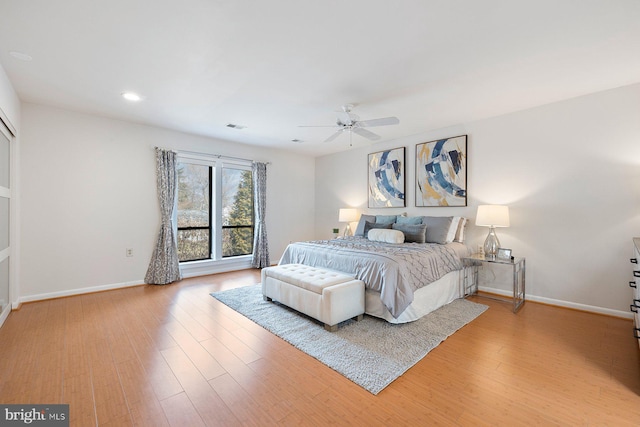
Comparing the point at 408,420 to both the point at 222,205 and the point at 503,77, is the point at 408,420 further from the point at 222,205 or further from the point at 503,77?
the point at 222,205

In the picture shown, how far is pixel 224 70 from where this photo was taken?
109 inches

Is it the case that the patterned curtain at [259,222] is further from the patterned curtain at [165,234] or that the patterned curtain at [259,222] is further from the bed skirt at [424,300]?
the bed skirt at [424,300]

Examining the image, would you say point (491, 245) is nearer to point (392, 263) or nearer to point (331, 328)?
point (392, 263)

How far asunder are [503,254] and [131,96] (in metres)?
5.18

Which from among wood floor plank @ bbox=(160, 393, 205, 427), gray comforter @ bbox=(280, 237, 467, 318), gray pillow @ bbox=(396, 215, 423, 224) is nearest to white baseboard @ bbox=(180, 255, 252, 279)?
gray comforter @ bbox=(280, 237, 467, 318)

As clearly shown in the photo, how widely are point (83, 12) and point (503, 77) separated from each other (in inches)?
145

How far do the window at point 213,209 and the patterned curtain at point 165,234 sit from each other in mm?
311

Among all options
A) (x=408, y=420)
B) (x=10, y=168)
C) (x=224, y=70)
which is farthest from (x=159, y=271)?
(x=408, y=420)

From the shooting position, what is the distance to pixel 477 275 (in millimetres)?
4246

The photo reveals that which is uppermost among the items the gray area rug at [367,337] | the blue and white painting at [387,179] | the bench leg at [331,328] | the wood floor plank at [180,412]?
the blue and white painting at [387,179]

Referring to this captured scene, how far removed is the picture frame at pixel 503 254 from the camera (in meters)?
3.66

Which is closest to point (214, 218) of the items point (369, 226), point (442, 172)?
point (369, 226)

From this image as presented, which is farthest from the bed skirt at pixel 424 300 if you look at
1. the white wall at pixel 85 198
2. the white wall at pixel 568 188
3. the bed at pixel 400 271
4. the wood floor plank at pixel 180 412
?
the white wall at pixel 85 198

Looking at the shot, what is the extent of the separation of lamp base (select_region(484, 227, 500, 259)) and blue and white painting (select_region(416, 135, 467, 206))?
71 centimetres
